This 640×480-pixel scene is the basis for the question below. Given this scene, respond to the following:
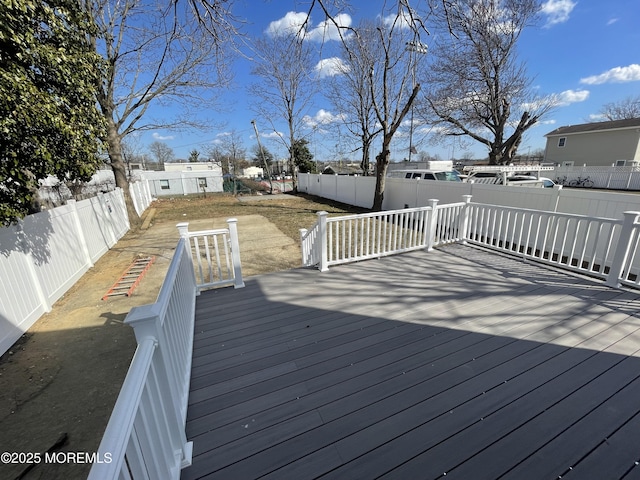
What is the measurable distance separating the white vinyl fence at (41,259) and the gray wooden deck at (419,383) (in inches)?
96.7

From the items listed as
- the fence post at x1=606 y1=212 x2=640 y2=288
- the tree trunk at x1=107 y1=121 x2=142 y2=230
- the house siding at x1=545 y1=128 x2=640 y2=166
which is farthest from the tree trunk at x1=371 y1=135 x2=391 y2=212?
the house siding at x1=545 y1=128 x2=640 y2=166

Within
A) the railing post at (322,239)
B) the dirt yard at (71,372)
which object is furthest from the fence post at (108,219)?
the railing post at (322,239)

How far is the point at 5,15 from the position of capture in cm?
243

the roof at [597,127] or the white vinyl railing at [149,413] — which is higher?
the roof at [597,127]

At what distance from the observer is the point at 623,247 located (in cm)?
315

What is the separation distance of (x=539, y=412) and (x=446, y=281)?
77.6 inches

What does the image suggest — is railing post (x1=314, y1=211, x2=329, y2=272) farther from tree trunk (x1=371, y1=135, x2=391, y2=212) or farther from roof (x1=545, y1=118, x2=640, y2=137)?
roof (x1=545, y1=118, x2=640, y2=137)

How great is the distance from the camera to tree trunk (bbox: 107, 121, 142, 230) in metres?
8.80

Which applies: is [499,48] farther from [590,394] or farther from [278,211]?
[590,394]

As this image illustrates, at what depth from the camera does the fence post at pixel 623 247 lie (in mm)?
3059

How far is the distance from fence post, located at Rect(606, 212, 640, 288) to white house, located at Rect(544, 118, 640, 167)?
918 inches

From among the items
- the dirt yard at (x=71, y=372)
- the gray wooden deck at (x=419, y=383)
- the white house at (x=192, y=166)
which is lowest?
the dirt yard at (x=71, y=372)

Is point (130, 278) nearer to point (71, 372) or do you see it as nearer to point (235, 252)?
point (71, 372)

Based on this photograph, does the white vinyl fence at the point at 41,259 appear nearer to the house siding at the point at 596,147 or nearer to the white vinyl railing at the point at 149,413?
the white vinyl railing at the point at 149,413
